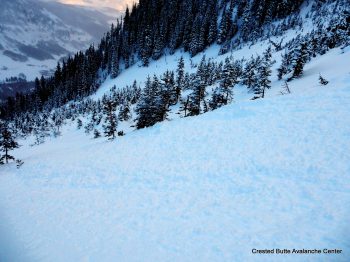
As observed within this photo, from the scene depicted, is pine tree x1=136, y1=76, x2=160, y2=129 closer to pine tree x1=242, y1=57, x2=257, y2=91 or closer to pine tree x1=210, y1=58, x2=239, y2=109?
pine tree x1=210, y1=58, x2=239, y2=109

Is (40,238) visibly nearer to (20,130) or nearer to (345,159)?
(345,159)

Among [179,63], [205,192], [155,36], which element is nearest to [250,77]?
[179,63]

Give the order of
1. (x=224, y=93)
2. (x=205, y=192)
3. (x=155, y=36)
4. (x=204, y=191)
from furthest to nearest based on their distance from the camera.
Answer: (x=155, y=36) < (x=224, y=93) < (x=204, y=191) < (x=205, y=192)

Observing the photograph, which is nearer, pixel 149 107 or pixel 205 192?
pixel 205 192

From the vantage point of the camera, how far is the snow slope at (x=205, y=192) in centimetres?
1386

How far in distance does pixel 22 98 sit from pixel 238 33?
115216mm

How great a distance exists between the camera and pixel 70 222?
60.8 feet

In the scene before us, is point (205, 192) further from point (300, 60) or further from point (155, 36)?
point (155, 36)

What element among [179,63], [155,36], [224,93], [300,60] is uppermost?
[155,36]

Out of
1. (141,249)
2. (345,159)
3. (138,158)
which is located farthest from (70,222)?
(345,159)

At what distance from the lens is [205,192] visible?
1831cm

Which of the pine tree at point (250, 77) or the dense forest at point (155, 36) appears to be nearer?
the pine tree at point (250, 77)

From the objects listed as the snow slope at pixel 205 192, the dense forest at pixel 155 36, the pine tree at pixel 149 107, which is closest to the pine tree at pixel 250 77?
the pine tree at pixel 149 107

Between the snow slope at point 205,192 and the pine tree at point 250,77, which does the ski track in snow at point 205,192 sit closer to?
the snow slope at point 205,192
